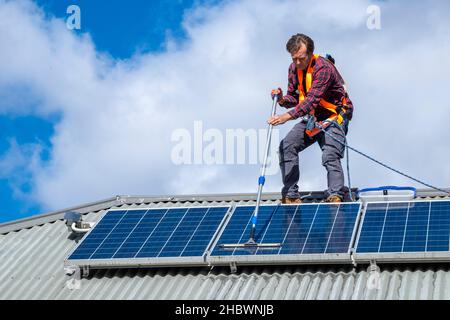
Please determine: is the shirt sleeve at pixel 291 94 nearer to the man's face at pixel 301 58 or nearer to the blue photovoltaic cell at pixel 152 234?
the man's face at pixel 301 58

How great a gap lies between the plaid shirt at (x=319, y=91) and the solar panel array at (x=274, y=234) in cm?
175

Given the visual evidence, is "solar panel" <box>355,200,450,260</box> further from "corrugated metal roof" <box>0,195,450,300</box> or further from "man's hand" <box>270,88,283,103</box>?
"man's hand" <box>270,88,283,103</box>

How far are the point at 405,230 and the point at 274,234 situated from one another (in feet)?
6.46

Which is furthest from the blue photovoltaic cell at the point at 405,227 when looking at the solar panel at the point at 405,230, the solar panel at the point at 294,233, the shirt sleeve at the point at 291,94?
the shirt sleeve at the point at 291,94

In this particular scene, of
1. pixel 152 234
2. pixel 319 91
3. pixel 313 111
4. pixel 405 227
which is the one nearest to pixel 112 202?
pixel 152 234

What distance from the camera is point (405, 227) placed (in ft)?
53.9

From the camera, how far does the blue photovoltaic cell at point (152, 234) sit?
17.1 m

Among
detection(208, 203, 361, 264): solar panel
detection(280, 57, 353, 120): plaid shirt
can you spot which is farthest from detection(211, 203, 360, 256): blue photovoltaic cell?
detection(280, 57, 353, 120): plaid shirt

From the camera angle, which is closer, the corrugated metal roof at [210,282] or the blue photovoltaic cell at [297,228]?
the corrugated metal roof at [210,282]

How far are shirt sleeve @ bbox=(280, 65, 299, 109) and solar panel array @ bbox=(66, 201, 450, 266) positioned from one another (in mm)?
2322

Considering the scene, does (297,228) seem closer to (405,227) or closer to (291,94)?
(405,227)

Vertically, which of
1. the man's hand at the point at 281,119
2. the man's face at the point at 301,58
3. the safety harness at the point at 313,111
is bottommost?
the man's hand at the point at 281,119
